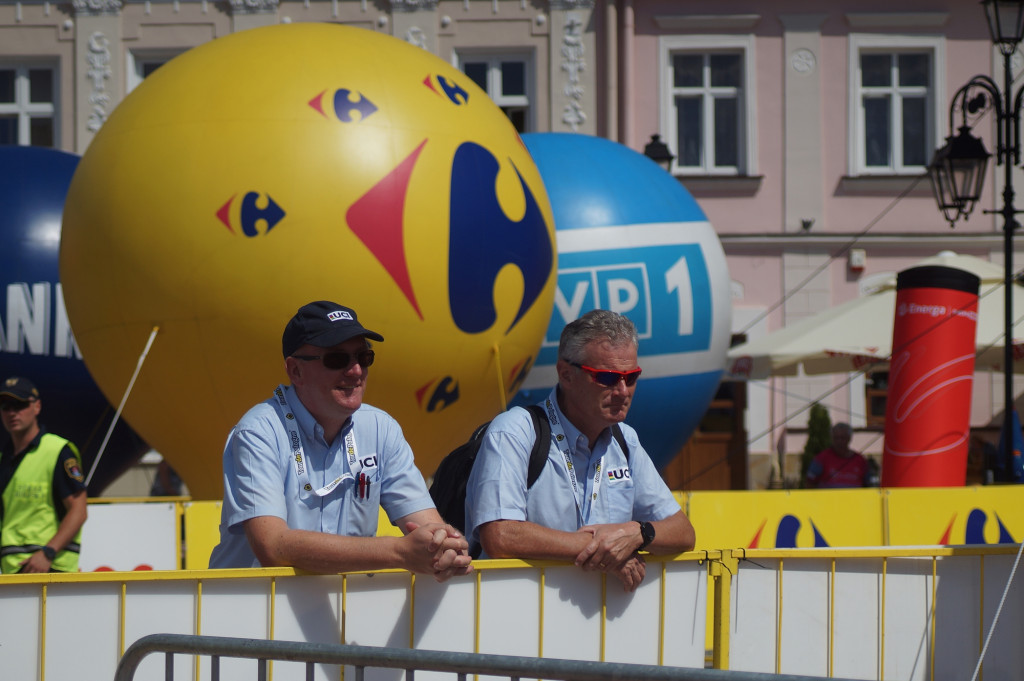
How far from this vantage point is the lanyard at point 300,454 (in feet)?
10.8

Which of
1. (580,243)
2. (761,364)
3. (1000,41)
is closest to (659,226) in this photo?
(580,243)

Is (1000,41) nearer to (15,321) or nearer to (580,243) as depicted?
(580,243)

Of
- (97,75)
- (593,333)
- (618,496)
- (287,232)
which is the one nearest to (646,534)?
(618,496)

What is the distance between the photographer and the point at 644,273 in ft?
27.2

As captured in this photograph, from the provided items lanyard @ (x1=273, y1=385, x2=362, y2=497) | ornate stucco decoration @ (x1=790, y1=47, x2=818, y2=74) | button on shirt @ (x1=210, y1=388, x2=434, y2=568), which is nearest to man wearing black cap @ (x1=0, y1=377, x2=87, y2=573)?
button on shirt @ (x1=210, y1=388, x2=434, y2=568)

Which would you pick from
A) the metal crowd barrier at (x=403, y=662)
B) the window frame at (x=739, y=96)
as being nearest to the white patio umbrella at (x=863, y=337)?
the window frame at (x=739, y=96)

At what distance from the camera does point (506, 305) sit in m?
5.88

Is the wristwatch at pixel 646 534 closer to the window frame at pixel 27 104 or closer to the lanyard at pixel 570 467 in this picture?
the lanyard at pixel 570 467

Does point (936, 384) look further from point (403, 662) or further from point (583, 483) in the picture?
point (403, 662)

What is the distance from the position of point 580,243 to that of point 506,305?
8.02 ft

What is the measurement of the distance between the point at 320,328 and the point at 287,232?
2.06 m

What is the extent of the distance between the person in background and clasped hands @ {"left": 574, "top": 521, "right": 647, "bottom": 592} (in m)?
7.17

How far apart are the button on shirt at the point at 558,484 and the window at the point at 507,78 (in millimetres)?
14541

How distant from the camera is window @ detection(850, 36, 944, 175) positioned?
17594 mm
